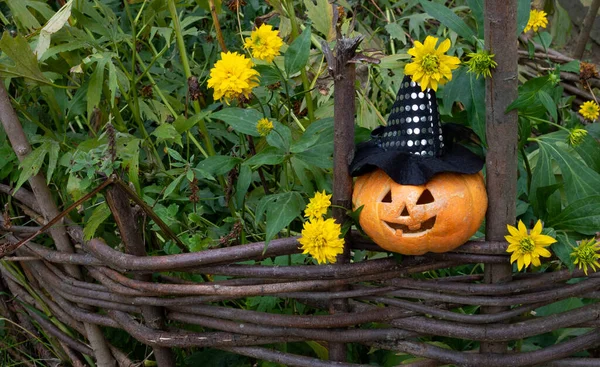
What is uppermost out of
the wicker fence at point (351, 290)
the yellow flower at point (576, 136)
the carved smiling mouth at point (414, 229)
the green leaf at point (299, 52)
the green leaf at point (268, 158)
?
the green leaf at point (299, 52)

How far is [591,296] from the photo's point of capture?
98 cm

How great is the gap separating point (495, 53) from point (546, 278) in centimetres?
31

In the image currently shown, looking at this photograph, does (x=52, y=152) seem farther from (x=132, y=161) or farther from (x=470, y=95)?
(x=470, y=95)

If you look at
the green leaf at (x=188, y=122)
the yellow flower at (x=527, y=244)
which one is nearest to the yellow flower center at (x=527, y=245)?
the yellow flower at (x=527, y=244)

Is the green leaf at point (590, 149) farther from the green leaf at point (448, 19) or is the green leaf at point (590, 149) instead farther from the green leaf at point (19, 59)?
the green leaf at point (19, 59)

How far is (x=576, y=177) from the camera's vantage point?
0.93 meters

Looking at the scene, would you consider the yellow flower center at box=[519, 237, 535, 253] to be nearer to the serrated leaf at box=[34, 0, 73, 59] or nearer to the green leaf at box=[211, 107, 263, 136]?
the green leaf at box=[211, 107, 263, 136]

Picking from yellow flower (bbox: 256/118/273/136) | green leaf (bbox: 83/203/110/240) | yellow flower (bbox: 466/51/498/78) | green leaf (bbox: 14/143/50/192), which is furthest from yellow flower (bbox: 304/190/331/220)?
green leaf (bbox: 14/143/50/192)

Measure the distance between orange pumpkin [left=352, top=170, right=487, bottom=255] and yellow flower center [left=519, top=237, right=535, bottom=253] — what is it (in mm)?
58

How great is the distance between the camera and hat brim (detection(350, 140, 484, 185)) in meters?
0.83

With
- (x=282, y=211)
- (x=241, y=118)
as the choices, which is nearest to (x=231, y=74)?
(x=241, y=118)

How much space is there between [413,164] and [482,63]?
14 centimetres

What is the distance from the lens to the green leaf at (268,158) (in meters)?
0.93

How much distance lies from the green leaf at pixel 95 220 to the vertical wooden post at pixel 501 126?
558 mm
